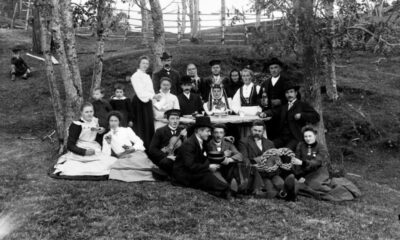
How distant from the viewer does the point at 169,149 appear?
25.6ft

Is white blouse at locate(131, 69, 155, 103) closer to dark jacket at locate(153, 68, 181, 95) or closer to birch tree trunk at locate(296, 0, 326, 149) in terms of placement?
dark jacket at locate(153, 68, 181, 95)

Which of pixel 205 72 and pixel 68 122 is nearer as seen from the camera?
pixel 68 122

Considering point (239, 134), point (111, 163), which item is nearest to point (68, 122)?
point (111, 163)

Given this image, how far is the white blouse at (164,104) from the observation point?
883cm

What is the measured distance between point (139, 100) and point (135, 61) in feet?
31.3

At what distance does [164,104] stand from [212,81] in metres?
1.48

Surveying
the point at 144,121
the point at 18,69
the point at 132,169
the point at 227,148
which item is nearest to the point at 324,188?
the point at 227,148

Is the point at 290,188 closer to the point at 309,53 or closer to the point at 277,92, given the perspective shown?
the point at 277,92

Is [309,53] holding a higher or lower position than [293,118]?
higher

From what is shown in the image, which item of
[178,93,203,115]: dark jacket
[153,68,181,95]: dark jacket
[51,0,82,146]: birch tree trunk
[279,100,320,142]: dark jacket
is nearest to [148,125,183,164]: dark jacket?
[178,93,203,115]: dark jacket

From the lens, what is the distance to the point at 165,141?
787 cm

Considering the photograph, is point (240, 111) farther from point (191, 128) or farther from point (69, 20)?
point (69, 20)

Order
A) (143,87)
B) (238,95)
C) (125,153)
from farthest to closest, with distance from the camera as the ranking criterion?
(238,95), (143,87), (125,153)

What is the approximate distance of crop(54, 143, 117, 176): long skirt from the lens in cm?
777
